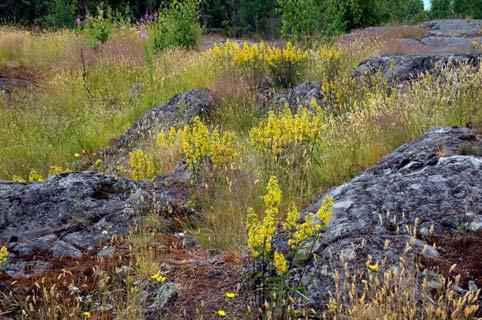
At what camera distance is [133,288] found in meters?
2.76

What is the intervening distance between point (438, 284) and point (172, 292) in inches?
51.6

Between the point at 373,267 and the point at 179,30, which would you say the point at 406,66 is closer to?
the point at 373,267

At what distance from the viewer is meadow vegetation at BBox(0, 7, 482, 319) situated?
8.69 ft

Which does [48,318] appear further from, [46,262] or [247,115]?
[247,115]

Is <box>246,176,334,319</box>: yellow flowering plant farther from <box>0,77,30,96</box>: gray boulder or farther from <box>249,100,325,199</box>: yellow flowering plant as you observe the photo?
<box>0,77,30,96</box>: gray boulder

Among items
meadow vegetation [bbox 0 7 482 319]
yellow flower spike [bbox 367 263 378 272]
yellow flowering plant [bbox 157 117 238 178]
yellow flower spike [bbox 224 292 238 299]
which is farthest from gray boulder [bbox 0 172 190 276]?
yellow flower spike [bbox 367 263 378 272]

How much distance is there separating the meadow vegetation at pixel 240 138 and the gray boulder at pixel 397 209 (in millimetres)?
144

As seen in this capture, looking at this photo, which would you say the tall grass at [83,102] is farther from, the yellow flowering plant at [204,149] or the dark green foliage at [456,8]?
the dark green foliage at [456,8]

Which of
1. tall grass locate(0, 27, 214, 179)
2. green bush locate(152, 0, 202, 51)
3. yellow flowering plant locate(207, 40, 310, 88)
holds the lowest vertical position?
tall grass locate(0, 27, 214, 179)

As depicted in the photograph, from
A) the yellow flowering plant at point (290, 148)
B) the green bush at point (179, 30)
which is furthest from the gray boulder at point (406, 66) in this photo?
the green bush at point (179, 30)

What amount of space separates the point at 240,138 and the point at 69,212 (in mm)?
3241

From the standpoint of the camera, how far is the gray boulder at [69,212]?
3.39 m

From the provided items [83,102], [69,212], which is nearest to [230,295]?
[69,212]

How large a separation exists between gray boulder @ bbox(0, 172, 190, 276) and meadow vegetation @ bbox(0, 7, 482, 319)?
206 millimetres
